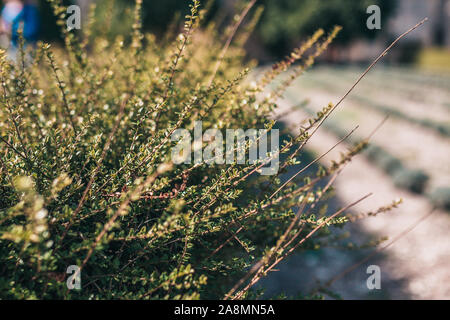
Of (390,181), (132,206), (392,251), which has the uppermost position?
(132,206)

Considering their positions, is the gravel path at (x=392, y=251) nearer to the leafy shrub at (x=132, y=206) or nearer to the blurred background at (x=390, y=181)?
the blurred background at (x=390, y=181)

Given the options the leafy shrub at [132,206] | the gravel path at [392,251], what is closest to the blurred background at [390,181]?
the gravel path at [392,251]

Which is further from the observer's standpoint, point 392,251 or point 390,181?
point 390,181

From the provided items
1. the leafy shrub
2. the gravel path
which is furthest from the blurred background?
the leafy shrub

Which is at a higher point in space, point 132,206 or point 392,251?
point 132,206

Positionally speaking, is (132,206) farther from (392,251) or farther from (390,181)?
(390,181)

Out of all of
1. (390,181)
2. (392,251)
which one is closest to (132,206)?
(392,251)

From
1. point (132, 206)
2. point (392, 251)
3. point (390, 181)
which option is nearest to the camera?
point (132, 206)

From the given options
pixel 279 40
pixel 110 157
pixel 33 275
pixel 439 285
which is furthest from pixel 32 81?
pixel 279 40

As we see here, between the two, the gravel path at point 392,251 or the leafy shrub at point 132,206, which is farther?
the gravel path at point 392,251

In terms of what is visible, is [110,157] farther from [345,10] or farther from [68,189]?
[345,10]

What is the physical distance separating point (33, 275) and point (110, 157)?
64 centimetres

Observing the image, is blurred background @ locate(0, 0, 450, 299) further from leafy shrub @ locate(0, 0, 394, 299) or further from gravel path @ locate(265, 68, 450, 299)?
leafy shrub @ locate(0, 0, 394, 299)

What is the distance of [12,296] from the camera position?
1.17m
